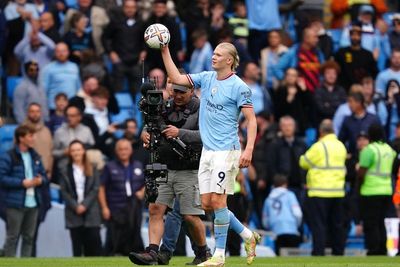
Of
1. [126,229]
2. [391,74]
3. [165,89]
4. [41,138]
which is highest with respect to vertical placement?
[391,74]

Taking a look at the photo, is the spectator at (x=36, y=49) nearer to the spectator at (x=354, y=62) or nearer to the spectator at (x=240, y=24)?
the spectator at (x=240, y=24)

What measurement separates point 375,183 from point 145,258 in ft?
25.7

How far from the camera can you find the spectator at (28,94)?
83.1 feet

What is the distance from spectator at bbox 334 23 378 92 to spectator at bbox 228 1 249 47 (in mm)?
1914

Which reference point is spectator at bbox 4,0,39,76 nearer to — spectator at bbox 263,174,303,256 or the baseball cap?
spectator at bbox 263,174,303,256

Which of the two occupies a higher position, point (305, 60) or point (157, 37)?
point (305, 60)

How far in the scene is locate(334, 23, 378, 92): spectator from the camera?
28766mm

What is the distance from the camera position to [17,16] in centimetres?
2652

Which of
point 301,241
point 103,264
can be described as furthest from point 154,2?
point 103,264

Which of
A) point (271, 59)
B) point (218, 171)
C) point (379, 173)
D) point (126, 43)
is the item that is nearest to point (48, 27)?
point (126, 43)

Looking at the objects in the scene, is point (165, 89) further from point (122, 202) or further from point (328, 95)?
point (328, 95)

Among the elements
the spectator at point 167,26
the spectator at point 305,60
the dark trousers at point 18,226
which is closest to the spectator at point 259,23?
the spectator at point 305,60

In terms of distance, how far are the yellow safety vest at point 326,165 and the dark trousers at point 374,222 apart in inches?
20.4

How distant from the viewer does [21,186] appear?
2170 cm
